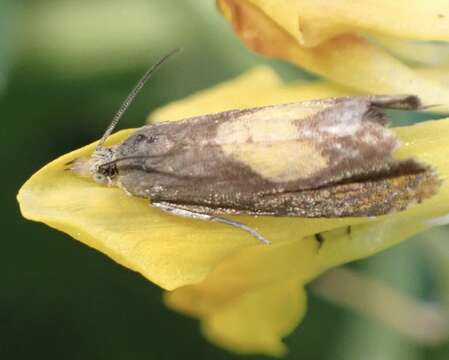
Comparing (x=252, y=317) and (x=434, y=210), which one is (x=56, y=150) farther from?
(x=434, y=210)

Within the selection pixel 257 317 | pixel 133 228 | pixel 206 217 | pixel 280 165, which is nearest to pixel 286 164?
pixel 280 165

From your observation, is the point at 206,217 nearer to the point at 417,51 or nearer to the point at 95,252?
the point at 417,51

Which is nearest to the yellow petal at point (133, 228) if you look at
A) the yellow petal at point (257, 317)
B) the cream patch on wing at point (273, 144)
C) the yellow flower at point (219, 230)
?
the yellow flower at point (219, 230)

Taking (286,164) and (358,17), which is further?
(358,17)

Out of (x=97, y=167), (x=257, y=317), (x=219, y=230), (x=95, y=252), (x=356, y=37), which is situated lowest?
(x=95, y=252)

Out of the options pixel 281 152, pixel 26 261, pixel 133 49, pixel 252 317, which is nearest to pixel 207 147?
pixel 281 152

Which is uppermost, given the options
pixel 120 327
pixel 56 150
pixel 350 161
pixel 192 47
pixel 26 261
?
pixel 350 161
